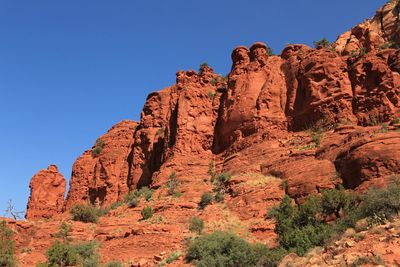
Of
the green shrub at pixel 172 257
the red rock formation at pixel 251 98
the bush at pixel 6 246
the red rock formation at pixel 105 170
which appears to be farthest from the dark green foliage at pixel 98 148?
the green shrub at pixel 172 257

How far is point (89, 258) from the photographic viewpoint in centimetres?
2914

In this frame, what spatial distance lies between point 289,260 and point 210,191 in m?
19.3

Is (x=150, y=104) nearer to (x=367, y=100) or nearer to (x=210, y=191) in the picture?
(x=210, y=191)

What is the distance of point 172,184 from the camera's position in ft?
129

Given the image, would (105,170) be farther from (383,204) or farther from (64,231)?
(383,204)

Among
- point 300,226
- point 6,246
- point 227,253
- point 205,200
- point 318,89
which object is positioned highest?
point 318,89

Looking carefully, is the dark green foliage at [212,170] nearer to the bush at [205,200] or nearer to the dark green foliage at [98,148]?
the bush at [205,200]

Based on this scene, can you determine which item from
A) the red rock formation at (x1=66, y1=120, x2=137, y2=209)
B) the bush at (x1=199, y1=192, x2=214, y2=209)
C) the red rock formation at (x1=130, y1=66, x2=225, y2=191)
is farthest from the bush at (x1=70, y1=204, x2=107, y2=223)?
the red rock formation at (x1=66, y1=120, x2=137, y2=209)

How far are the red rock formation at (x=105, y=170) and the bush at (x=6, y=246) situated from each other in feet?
64.0

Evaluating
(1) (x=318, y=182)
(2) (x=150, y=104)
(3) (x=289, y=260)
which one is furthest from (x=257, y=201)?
(2) (x=150, y=104)

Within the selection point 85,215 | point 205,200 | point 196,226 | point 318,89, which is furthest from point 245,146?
point 85,215

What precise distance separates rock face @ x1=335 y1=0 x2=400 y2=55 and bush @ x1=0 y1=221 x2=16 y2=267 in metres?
34.4

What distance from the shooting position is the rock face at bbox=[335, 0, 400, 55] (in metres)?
48.8

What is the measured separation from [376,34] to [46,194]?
42.0m
